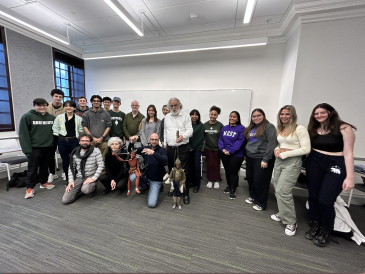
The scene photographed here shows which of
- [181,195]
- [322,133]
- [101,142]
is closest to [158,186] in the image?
[181,195]

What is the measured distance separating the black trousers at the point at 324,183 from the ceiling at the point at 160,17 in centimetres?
267

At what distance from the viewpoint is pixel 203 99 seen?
4.35 meters

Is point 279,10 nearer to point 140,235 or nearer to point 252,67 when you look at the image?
point 252,67

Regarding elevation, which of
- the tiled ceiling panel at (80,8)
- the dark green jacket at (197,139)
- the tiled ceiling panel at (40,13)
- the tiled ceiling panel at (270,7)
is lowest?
the dark green jacket at (197,139)

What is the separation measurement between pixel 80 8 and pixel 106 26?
2.17 feet

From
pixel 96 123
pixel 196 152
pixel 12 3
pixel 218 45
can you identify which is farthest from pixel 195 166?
pixel 12 3

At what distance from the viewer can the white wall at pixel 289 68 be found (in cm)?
301

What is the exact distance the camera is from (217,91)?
4.22 m

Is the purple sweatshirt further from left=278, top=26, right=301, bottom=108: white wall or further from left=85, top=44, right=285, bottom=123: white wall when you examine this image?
left=85, top=44, right=285, bottom=123: white wall

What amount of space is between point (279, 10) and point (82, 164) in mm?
4430

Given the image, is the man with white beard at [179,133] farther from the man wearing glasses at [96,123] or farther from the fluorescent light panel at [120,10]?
the fluorescent light panel at [120,10]

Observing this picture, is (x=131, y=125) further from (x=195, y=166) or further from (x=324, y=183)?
(x=324, y=183)

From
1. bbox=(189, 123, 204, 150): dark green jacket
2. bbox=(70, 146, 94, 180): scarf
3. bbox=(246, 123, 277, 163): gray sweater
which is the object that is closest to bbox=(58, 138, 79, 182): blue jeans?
bbox=(70, 146, 94, 180): scarf

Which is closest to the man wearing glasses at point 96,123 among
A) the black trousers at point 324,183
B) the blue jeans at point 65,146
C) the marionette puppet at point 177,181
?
the blue jeans at point 65,146
